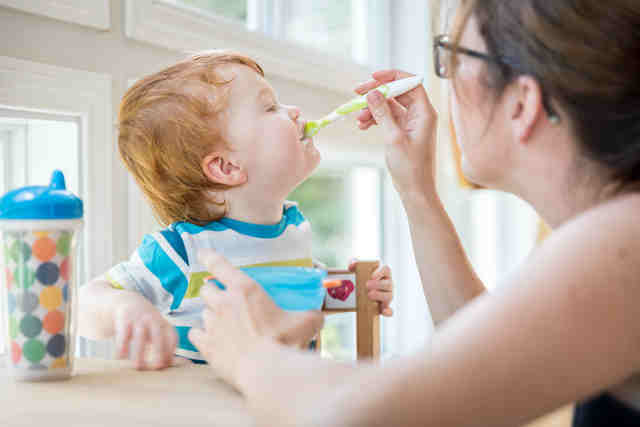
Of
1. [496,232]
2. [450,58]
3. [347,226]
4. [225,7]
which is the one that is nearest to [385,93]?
[450,58]

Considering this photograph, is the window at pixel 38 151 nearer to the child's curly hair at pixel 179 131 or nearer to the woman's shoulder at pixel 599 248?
the child's curly hair at pixel 179 131

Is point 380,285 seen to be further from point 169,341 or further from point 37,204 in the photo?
point 37,204

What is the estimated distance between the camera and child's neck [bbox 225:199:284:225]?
110cm

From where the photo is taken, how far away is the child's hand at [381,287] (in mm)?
1024

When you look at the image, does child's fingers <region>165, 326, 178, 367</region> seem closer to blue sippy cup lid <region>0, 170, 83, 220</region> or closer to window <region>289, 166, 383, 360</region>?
blue sippy cup lid <region>0, 170, 83, 220</region>

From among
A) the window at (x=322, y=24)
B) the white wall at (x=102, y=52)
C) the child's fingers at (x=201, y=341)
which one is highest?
the window at (x=322, y=24)

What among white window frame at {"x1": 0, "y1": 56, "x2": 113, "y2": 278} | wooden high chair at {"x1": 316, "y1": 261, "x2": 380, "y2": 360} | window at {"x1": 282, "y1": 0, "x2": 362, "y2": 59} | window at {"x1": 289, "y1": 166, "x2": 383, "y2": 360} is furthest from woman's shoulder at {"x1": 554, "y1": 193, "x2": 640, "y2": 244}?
window at {"x1": 289, "y1": 166, "x2": 383, "y2": 360}

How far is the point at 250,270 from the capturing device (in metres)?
0.91

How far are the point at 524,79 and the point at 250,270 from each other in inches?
19.2

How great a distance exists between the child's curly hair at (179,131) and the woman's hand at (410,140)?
0.29m

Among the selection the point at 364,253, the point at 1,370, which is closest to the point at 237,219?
the point at 1,370

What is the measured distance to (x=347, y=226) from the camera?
2.67 metres

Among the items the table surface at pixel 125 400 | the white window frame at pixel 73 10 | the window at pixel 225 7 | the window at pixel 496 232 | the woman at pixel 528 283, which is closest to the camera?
the woman at pixel 528 283

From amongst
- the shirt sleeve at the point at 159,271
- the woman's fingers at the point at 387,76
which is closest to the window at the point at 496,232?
the woman's fingers at the point at 387,76
